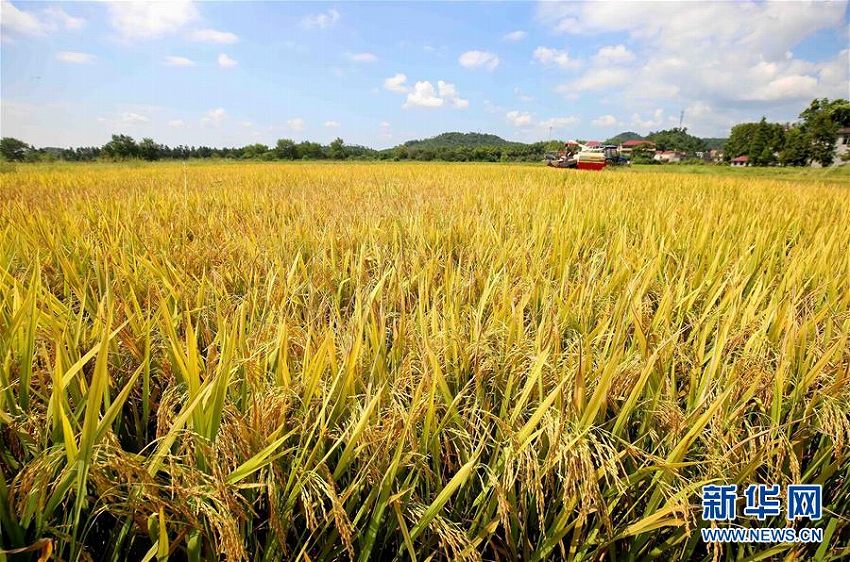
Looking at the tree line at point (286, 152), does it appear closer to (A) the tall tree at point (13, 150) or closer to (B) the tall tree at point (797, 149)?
(A) the tall tree at point (13, 150)

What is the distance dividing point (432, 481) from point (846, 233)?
124 inches

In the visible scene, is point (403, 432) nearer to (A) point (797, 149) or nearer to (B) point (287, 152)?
(B) point (287, 152)

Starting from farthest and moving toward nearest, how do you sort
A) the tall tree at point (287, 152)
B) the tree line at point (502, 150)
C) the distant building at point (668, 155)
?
1. the distant building at point (668, 155)
2. the tall tree at point (287, 152)
3. the tree line at point (502, 150)


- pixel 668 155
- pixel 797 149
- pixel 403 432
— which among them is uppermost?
pixel 668 155

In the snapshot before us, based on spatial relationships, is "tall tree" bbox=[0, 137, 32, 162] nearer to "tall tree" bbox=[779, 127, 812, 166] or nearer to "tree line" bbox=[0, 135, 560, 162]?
"tree line" bbox=[0, 135, 560, 162]

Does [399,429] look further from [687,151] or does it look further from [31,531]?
[687,151]

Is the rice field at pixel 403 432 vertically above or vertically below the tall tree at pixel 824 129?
below

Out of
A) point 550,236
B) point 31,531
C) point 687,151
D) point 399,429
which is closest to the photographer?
point 31,531

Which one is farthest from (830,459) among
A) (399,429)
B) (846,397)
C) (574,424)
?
(399,429)

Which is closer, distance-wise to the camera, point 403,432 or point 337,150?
point 403,432

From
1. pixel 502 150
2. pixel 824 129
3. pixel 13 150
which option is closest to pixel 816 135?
pixel 824 129

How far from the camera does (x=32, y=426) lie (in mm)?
748

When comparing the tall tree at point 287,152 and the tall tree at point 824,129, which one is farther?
the tall tree at point 287,152

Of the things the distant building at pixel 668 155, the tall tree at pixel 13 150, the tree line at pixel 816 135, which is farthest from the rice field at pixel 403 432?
the distant building at pixel 668 155
